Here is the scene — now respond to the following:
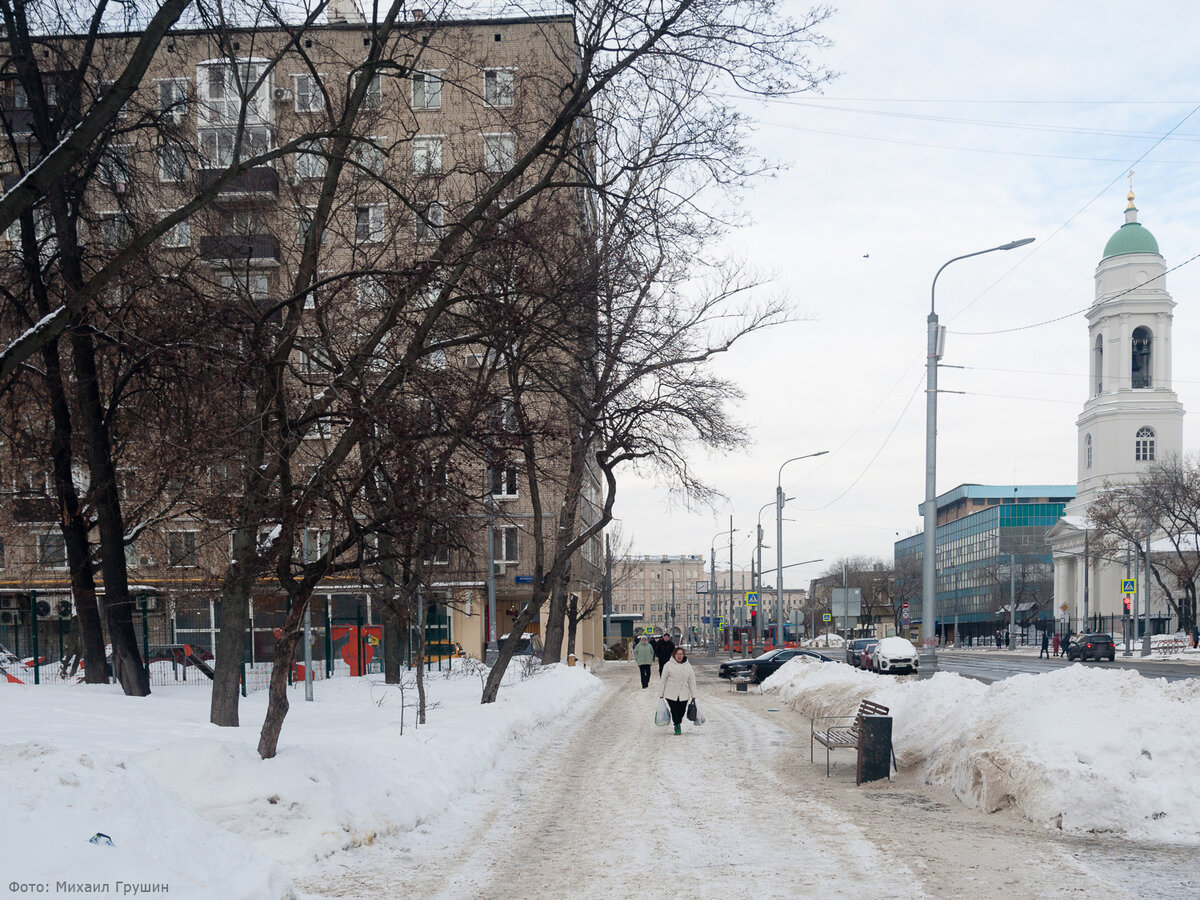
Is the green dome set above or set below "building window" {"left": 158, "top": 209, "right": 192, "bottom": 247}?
above

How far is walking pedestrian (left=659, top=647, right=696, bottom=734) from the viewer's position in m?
19.8

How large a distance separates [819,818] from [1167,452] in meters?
92.2

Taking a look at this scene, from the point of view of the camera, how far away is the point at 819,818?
35.4 ft

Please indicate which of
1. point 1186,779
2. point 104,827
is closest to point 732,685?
point 1186,779

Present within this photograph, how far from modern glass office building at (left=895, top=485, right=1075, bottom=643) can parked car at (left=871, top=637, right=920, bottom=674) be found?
51.4m

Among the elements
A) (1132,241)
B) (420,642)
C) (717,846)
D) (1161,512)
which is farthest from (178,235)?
(1132,241)

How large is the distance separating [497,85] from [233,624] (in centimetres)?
710

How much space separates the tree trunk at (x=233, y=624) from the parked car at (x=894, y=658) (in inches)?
1335

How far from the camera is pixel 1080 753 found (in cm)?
1078

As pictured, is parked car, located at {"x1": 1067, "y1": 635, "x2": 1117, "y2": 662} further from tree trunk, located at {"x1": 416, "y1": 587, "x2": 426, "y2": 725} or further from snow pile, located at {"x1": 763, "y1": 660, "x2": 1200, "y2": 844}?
tree trunk, located at {"x1": 416, "y1": 587, "x2": 426, "y2": 725}

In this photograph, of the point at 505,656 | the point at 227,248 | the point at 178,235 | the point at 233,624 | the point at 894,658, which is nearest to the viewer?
the point at 233,624

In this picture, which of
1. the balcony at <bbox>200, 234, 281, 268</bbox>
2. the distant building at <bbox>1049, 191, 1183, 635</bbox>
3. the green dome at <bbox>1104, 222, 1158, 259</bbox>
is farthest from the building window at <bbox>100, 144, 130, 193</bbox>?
the green dome at <bbox>1104, 222, 1158, 259</bbox>

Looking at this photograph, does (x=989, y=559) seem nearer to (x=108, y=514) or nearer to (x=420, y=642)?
(x=420, y=642)

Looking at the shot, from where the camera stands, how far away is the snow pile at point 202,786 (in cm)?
600
